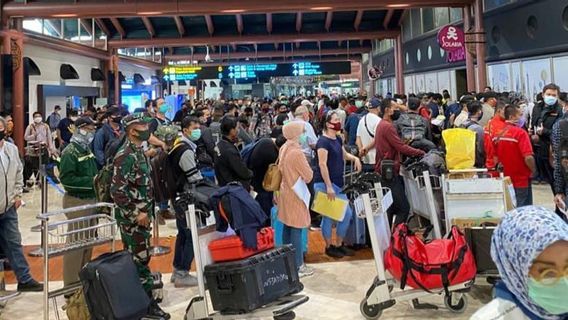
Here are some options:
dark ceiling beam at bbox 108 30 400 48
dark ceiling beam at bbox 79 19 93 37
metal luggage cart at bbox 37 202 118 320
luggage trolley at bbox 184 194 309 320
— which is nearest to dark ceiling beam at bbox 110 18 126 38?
dark ceiling beam at bbox 108 30 400 48

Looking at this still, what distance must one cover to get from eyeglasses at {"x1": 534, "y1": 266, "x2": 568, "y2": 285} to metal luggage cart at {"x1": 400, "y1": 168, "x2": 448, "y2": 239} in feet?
9.62

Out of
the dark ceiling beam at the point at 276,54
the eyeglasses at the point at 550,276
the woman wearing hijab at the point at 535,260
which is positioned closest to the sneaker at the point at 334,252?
the woman wearing hijab at the point at 535,260

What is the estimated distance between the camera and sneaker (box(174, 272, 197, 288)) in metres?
4.78

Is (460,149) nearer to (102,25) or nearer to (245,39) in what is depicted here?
(245,39)

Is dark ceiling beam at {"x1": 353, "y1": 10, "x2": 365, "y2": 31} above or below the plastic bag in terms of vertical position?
above

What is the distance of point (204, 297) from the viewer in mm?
3504

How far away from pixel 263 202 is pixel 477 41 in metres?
8.49

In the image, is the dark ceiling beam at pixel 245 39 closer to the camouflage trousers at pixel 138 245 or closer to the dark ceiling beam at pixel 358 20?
the dark ceiling beam at pixel 358 20

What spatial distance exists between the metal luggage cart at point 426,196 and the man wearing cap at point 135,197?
2094 millimetres

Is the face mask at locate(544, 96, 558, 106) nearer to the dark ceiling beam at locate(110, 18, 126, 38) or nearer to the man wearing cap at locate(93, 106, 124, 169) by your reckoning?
the man wearing cap at locate(93, 106, 124, 169)

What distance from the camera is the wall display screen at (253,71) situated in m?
21.2

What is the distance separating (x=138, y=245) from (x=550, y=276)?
10.1ft

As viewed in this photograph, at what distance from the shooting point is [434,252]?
367 cm

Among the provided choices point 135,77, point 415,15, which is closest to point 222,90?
point 135,77
